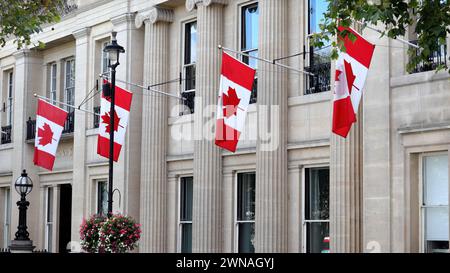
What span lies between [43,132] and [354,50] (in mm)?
15092

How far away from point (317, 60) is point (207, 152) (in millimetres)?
4821

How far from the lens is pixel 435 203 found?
17.4 m

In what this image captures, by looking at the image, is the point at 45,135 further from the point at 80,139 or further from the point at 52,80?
the point at 52,80

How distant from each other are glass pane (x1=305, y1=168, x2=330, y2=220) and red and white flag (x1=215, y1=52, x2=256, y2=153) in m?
2.84

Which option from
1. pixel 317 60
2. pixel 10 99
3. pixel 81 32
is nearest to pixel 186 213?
pixel 317 60

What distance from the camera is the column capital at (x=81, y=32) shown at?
31.6 metres

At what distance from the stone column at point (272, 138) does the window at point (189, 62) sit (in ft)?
13.4

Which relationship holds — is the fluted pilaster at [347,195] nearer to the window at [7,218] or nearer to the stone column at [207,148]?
the stone column at [207,148]

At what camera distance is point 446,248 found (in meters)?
17.2

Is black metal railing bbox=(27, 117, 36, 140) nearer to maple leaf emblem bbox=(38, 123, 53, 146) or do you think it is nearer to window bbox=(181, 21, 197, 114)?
maple leaf emblem bbox=(38, 123, 53, 146)

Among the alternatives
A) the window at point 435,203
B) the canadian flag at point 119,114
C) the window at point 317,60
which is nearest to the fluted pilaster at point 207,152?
the canadian flag at point 119,114

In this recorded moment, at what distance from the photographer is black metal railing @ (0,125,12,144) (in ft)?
124
